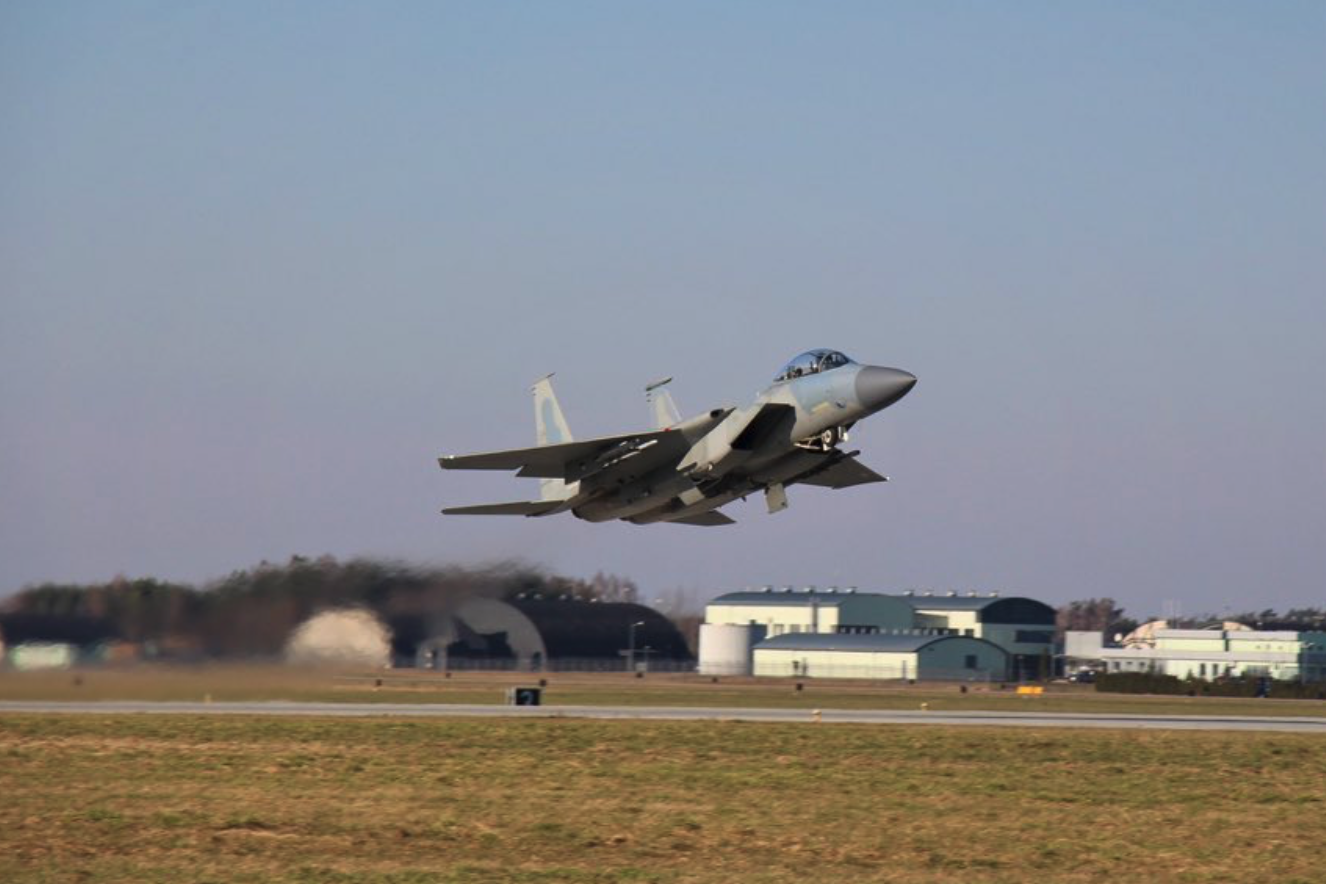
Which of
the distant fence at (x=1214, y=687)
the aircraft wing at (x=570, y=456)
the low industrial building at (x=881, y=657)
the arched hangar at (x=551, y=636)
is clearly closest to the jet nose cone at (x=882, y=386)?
the aircraft wing at (x=570, y=456)

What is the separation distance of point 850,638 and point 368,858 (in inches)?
2847

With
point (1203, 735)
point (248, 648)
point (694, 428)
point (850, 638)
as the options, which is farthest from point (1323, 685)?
point (248, 648)

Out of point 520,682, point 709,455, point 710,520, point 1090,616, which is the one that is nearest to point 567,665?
point 520,682

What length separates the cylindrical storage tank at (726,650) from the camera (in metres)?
91.1

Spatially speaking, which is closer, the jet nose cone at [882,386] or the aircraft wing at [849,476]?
the jet nose cone at [882,386]

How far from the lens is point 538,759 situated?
26312 mm

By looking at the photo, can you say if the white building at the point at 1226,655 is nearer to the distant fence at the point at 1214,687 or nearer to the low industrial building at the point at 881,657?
the low industrial building at the point at 881,657

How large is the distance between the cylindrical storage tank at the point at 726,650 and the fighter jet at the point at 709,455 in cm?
5372

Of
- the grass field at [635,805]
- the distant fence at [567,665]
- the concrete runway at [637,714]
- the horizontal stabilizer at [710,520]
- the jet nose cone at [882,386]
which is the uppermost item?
the jet nose cone at [882,386]

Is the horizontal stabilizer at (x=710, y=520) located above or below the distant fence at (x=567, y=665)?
above

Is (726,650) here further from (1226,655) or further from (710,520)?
(710,520)

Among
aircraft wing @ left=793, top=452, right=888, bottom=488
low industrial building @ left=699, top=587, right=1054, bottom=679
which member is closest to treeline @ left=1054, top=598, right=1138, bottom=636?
low industrial building @ left=699, top=587, right=1054, bottom=679

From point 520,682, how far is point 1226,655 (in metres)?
51.5

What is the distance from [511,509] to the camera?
37250mm
